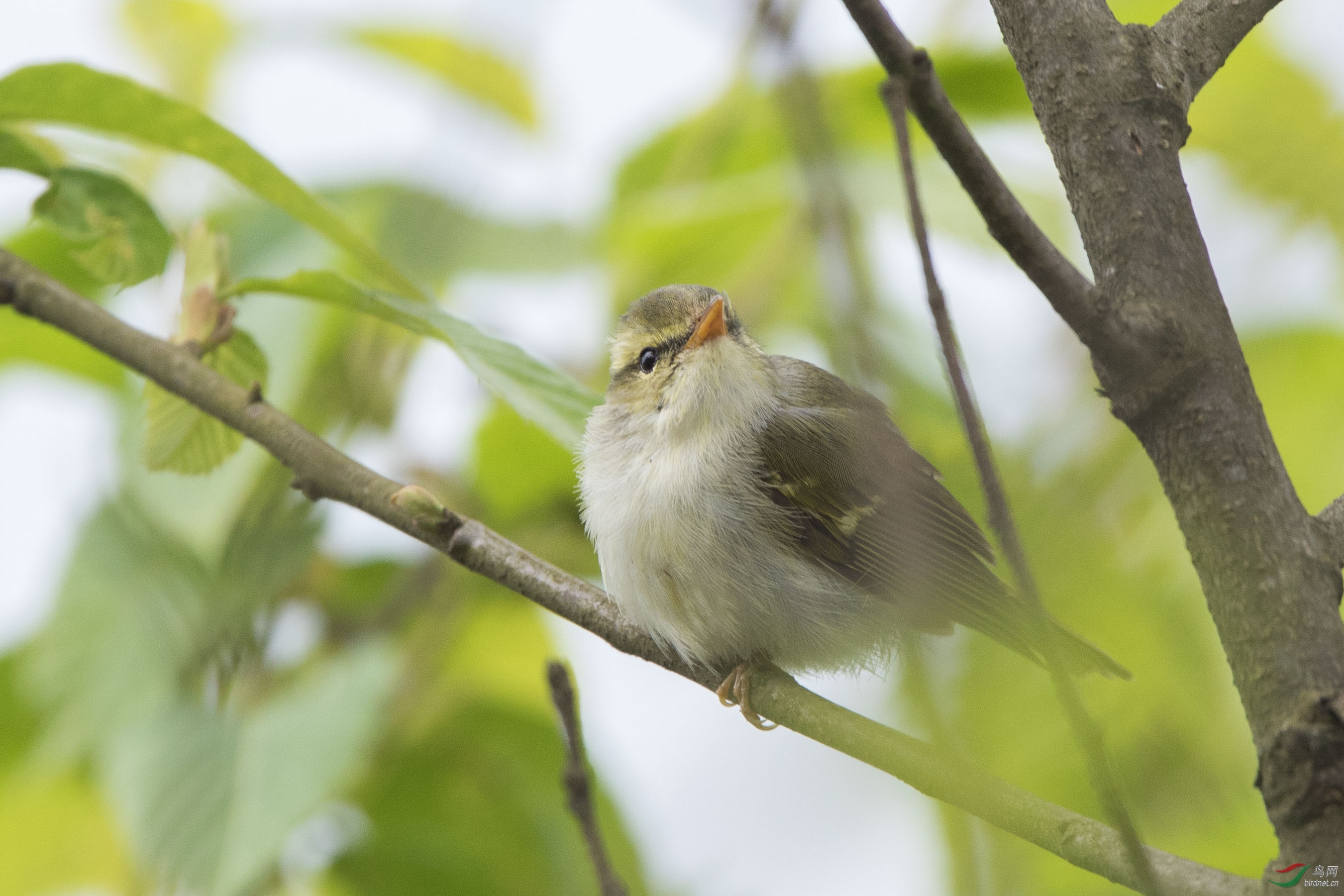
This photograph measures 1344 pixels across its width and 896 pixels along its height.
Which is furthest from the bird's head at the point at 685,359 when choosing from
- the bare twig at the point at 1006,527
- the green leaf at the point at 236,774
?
the bare twig at the point at 1006,527

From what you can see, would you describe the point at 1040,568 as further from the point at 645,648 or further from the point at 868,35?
the point at 645,648

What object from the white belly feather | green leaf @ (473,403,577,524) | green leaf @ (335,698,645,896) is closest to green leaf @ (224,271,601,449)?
the white belly feather

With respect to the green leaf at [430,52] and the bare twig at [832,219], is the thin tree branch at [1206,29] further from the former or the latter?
the green leaf at [430,52]

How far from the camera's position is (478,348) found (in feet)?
5.96

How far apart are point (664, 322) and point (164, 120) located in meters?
1.34

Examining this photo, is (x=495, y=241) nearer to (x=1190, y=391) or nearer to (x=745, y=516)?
(x=745, y=516)

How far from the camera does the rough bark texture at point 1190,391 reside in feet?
3.42

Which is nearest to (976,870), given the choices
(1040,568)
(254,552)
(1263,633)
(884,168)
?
(1040,568)

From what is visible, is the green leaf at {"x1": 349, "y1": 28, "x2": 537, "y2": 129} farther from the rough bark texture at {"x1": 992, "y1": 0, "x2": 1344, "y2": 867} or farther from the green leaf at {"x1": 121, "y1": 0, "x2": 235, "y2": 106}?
the rough bark texture at {"x1": 992, "y1": 0, "x2": 1344, "y2": 867}

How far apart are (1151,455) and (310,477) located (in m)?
1.23

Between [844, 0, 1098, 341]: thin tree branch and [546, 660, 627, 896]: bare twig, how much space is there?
839 millimetres

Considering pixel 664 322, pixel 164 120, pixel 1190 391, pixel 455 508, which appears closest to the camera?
pixel 1190 391

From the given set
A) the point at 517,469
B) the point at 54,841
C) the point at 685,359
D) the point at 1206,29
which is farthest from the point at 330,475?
the point at 54,841

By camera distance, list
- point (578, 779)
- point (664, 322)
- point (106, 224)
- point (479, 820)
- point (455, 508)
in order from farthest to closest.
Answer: point (455, 508) → point (664, 322) → point (479, 820) → point (106, 224) → point (578, 779)
